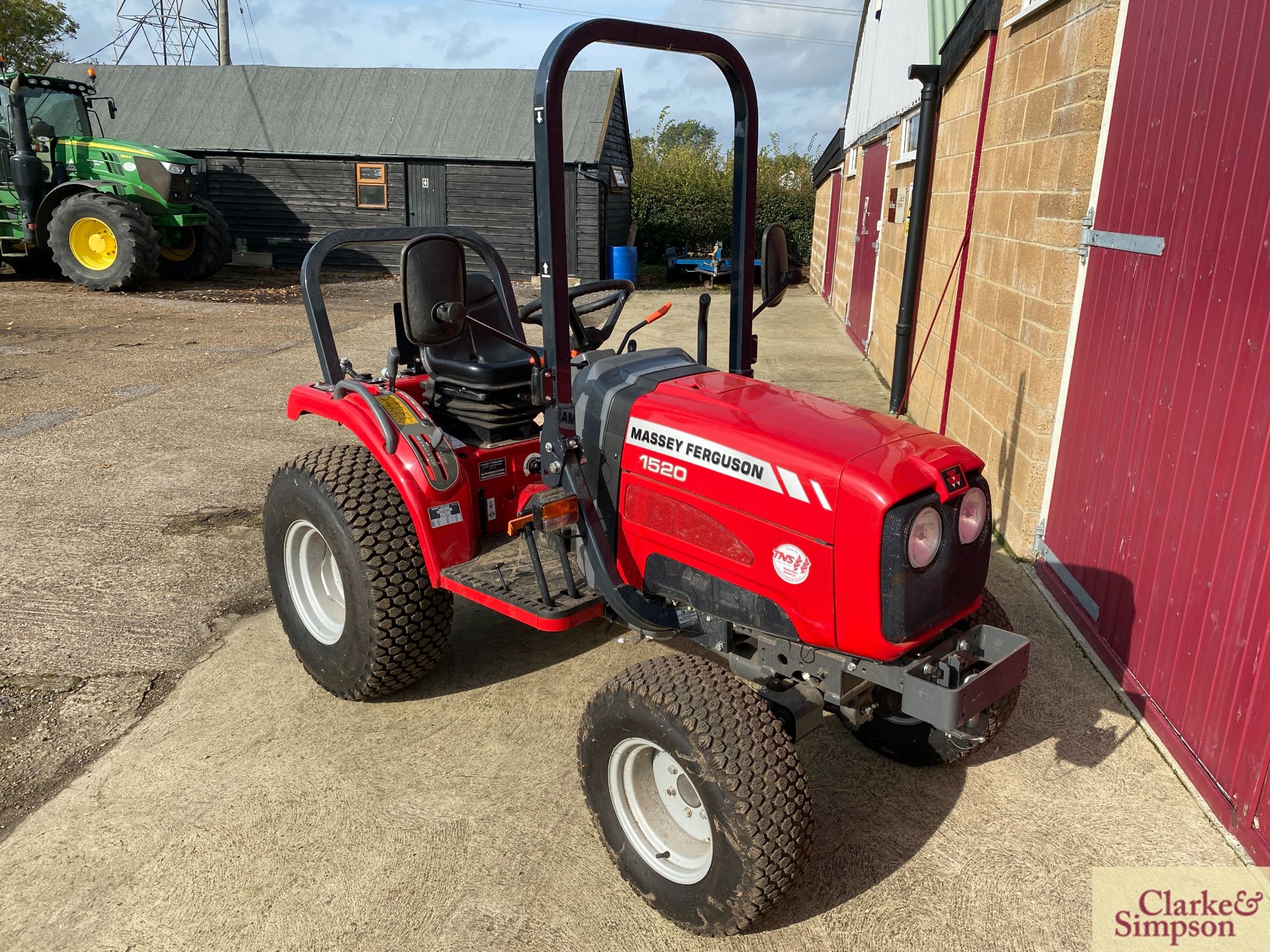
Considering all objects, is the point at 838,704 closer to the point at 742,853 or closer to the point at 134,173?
the point at 742,853

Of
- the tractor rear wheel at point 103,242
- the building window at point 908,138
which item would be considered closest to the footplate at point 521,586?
the building window at point 908,138

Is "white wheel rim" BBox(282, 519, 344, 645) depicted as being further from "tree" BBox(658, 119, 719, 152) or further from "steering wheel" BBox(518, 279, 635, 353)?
"tree" BBox(658, 119, 719, 152)

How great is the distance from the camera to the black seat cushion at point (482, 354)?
3158 millimetres

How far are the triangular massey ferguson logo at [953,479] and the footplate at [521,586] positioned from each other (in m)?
1.05

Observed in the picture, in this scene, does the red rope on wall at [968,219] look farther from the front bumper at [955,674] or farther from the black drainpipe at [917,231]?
the front bumper at [955,674]

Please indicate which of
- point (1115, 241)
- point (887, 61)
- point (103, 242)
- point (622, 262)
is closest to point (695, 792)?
point (1115, 241)

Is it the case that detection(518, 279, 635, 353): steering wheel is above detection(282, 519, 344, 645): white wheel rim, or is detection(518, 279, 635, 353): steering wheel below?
above

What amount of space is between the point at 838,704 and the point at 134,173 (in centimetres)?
1448

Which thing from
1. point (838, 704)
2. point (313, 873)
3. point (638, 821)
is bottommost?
point (313, 873)

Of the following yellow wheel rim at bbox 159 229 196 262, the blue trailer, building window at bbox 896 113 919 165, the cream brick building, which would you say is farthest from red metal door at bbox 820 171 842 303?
yellow wheel rim at bbox 159 229 196 262

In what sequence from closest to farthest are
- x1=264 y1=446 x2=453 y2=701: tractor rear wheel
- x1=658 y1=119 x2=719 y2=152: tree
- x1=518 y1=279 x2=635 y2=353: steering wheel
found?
x1=264 y1=446 x2=453 y2=701: tractor rear wheel < x1=518 y1=279 x2=635 y2=353: steering wheel < x1=658 y1=119 x2=719 y2=152: tree

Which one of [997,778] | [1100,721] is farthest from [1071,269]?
[997,778]

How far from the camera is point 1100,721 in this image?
3182 mm

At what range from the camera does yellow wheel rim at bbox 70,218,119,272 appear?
1325 centimetres
